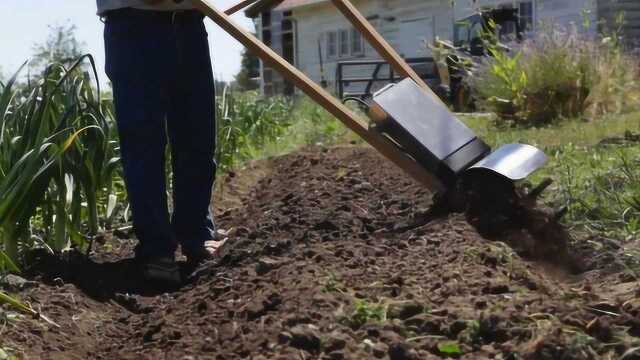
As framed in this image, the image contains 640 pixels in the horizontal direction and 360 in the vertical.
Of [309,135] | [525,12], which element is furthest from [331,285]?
[525,12]

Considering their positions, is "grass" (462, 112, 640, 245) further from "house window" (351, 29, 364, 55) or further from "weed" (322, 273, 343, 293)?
"house window" (351, 29, 364, 55)

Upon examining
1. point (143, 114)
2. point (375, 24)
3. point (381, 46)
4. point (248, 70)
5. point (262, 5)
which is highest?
point (375, 24)

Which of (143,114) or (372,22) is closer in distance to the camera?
(143,114)

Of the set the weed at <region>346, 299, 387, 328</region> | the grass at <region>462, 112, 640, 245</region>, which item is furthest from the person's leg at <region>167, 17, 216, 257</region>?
the weed at <region>346, 299, 387, 328</region>

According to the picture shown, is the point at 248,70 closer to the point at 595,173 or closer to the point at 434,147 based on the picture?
the point at 595,173

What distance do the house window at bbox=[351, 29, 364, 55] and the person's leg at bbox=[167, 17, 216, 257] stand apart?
833 inches

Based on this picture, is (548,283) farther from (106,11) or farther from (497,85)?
(497,85)

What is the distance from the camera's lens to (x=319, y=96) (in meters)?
3.91

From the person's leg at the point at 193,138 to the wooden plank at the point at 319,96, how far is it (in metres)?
0.28

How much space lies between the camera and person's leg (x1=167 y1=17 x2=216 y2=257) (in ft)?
13.9

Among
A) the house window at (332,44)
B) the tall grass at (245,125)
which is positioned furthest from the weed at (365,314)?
the house window at (332,44)

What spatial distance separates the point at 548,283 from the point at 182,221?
1.88 metres

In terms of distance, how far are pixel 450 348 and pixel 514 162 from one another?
1.59 m

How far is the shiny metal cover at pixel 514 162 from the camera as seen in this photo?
12.0ft
